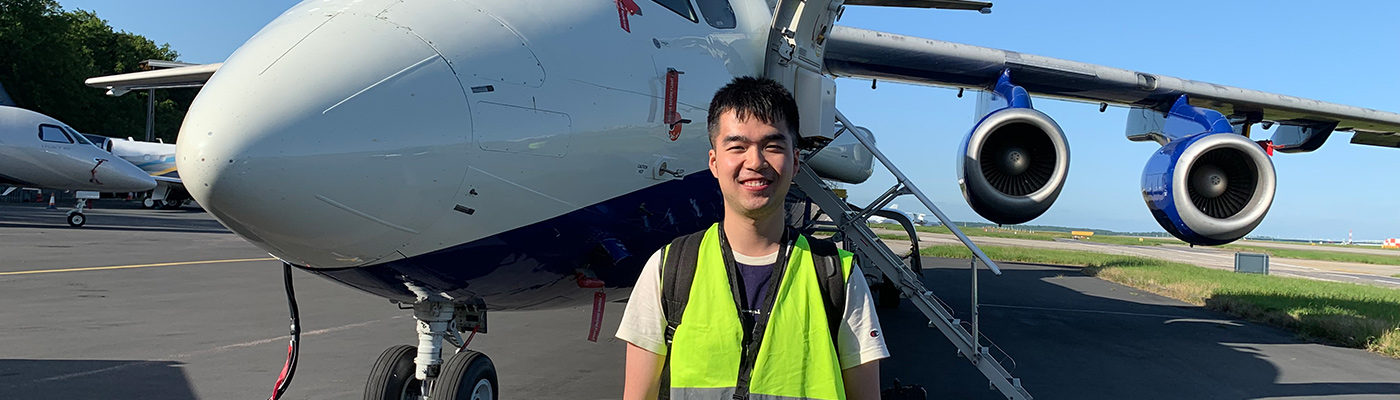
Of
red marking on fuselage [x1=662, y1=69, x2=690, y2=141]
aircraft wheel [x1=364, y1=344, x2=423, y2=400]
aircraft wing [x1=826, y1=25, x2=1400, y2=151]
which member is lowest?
aircraft wheel [x1=364, y1=344, x2=423, y2=400]

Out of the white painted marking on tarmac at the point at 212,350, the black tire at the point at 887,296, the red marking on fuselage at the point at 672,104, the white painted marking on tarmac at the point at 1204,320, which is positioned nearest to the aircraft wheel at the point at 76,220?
the white painted marking on tarmac at the point at 212,350

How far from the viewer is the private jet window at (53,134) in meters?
20.7

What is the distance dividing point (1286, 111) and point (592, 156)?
31.7 feet

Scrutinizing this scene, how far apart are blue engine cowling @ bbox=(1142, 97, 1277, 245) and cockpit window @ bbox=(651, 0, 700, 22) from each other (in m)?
5.13

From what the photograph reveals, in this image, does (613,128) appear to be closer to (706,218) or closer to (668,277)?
(706,218)

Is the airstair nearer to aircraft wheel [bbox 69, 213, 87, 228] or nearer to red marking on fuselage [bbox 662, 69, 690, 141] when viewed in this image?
red marking on fuselage [bbox 662, 69, 690, 141]

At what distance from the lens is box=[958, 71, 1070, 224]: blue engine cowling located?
721cm

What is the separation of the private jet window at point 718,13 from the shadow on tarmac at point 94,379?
433 centimetres

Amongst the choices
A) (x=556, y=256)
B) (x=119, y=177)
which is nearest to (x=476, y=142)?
(x=556, y=256)

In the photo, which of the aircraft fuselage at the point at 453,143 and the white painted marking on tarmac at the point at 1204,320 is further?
the white painted marking on tarmac at the point at 1204,320

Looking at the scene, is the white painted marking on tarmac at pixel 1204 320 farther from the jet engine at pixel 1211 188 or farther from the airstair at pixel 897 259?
the airstair at pixel 897 259

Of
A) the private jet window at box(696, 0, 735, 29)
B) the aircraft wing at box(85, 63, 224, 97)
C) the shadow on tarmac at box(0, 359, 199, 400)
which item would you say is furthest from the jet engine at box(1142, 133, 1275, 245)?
the aircraft wing at box(85, 63, 224, 97)

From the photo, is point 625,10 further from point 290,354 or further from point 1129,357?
point 1129,357

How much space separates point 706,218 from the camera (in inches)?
179
